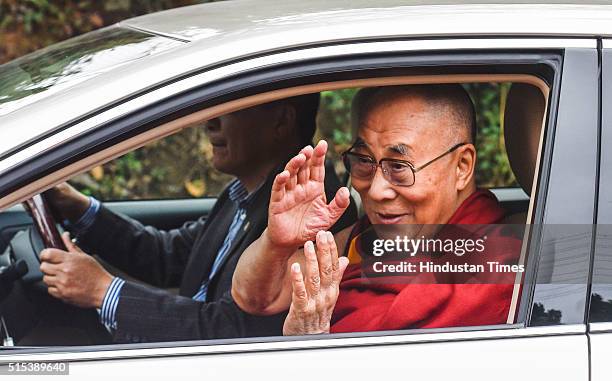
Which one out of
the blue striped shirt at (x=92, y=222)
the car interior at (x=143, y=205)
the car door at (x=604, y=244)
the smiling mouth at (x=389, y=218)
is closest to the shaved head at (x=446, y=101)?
the car interior at (x=143, y=205)

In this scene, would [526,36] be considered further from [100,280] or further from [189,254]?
[189,254]

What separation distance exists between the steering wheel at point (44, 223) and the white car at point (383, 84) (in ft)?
2.91

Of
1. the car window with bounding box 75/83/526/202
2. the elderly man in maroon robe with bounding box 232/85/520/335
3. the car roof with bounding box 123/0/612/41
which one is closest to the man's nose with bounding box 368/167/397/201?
the elderly man in maroon robe with bounding box 232/85/520/335

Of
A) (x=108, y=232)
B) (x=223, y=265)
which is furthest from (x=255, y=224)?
(x=108, y=232)

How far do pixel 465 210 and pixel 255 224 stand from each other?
610mm

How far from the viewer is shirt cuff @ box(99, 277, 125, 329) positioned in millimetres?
2631

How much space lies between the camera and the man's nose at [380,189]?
241 cm

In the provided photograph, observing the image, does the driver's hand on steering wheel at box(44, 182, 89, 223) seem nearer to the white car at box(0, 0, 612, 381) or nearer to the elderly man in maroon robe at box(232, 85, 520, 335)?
the elderly man in maroon robe at box(232, 85, 520, 335)

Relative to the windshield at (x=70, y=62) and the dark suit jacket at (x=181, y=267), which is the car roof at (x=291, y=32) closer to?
the windshield at (x=70, y=62)

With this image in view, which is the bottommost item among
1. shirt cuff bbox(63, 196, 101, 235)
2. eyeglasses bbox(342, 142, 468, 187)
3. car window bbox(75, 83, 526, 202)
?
car window bbox(75, 83, 526, 202)

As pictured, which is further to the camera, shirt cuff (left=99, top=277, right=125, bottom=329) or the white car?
shirt cuff (left=99, top=277, right=125, bottom=329)

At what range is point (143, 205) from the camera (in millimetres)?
3902

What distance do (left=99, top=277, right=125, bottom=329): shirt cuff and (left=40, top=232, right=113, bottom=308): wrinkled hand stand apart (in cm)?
3

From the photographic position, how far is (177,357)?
1920 millimetres
